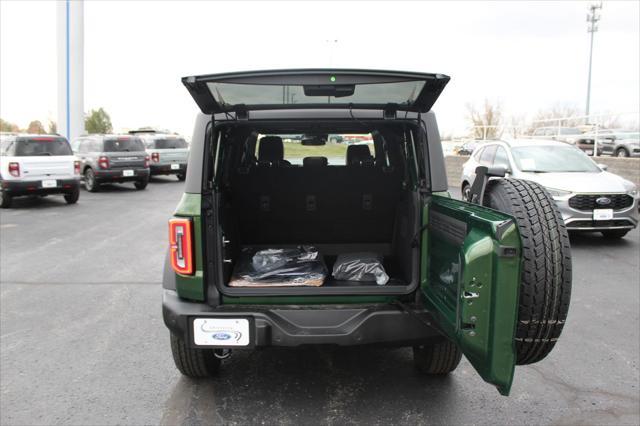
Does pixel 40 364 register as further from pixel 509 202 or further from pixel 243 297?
pixel 509 202

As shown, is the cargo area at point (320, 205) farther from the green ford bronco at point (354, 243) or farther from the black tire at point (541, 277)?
the black tire at point (541, 277)

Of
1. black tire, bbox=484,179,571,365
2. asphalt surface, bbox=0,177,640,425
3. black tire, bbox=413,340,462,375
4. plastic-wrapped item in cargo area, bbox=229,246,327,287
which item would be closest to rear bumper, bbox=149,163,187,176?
asphalt surface, bbox=0,177,640,425

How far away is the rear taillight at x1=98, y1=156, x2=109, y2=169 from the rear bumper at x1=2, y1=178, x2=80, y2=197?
3.67 meters

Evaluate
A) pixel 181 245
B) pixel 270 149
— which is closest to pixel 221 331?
pixel 181 245

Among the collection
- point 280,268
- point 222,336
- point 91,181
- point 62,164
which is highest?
point 62,164

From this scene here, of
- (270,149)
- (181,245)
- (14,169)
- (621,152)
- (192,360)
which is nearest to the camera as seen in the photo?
(181,245)

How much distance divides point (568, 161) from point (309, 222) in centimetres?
656

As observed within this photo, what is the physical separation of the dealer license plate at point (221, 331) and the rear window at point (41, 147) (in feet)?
39.4

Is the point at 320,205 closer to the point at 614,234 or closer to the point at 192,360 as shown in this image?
the point at 192,360

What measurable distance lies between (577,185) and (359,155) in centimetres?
486

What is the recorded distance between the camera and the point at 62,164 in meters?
13.3

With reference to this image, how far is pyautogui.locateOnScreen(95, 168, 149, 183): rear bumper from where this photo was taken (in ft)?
56.7

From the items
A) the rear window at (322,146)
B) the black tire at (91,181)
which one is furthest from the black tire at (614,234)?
the black tire at (91,181)

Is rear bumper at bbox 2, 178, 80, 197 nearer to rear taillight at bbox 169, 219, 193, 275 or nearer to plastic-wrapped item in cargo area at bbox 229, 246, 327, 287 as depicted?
plastic-wrapped item in cargo area at bbox 229, 246, 327, 287
